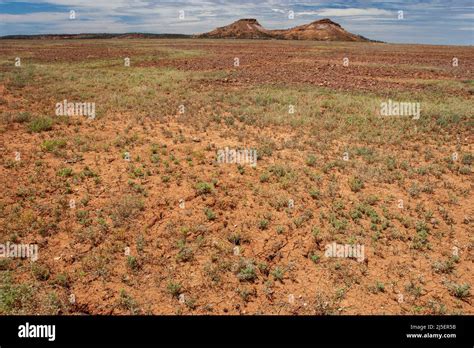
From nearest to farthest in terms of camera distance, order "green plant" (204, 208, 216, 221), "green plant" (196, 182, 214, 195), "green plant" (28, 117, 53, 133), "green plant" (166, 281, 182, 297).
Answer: "green plant" (166, 281, 182, 297) < "green plant" (204, 208, 216, 221) < "green plant" (196, 182, 214, 195) < "green plant" (28, 117, 53, 133)

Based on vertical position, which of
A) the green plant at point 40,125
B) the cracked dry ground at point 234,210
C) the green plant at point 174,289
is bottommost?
the green plant at point 174,289

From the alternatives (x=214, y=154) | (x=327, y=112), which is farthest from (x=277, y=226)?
(x=327, y=112)

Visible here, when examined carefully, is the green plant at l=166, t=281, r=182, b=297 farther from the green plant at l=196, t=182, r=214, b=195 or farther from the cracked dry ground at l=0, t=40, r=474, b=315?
the green plant at l=196, t=182, r=214, b=195

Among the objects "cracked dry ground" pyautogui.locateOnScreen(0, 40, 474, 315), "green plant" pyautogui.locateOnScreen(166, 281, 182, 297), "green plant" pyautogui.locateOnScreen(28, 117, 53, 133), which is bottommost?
"green plant" pyautogui.locateOnScreen(166, 281, 182, 297)

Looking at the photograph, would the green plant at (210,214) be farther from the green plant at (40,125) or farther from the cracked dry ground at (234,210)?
the green plant at (40,125)

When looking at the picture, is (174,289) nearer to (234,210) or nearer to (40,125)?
(234,210)

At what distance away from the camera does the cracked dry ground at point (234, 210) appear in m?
8.26

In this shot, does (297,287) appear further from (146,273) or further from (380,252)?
(146,273)

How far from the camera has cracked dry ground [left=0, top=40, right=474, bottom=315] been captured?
8.26 meters

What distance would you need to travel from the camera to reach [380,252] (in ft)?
31.8

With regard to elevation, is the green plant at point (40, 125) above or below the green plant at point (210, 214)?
above

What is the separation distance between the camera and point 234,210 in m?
11.3

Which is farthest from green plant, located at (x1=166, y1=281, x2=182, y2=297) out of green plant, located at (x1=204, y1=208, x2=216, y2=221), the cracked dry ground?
green plant, located at (x1=204, y1=208, x2=216, y2=221)

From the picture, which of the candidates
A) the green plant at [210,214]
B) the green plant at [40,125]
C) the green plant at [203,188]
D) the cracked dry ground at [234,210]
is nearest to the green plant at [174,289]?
the cracked dry ground at [234,210]
